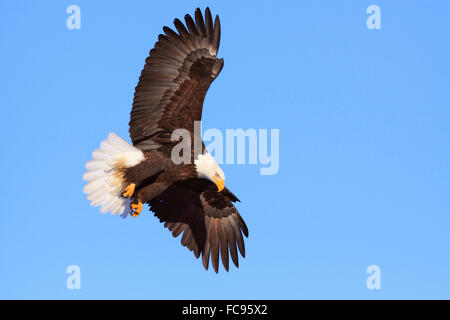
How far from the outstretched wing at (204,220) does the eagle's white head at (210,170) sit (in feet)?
2.16

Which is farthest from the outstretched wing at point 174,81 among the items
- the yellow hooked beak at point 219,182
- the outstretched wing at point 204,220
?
the outstretched wing at point 204,220

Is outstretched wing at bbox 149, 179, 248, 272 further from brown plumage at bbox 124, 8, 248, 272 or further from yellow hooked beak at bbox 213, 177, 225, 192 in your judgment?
yellow hooked beak at bbox 213, 177, 225, 192

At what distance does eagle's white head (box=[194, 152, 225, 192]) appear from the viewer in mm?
6320

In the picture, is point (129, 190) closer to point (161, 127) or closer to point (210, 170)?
point (161, 127)

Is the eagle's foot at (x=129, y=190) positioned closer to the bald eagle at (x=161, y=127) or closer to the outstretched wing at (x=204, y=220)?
the bald eagle at (x=161, y=127)

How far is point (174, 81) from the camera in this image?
6418 millimetres

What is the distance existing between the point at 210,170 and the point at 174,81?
1300 millimetres

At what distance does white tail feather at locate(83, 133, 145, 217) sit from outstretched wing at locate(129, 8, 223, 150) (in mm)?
242

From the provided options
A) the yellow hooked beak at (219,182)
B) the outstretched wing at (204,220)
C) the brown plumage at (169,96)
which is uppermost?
the brown plumage at (169,96)

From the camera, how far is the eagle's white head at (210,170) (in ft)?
20.7

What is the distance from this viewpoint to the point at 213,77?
6359mm

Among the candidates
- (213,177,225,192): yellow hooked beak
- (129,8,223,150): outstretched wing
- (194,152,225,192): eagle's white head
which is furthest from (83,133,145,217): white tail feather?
(213,177,225,192): yellow hooked beak
